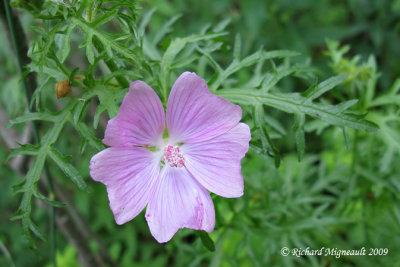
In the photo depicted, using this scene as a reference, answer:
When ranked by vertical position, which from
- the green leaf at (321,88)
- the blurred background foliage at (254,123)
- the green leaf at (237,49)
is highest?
the green leaf at (237,49)

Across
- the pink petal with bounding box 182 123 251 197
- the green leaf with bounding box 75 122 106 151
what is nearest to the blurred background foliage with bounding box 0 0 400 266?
the green leaf with bounding box 75 122 106 151

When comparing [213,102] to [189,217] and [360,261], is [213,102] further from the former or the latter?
[360,261]

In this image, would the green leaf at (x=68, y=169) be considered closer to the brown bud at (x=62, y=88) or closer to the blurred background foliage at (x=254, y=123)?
the blurred background foliage at (x=254, y=123)

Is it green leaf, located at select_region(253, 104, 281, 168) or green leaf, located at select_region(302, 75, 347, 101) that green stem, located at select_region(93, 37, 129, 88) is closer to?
green leaf, located at select_region(253, 104, 281, 168)

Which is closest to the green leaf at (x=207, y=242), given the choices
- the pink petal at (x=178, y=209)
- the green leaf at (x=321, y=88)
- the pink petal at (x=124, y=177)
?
the pink petal at (x=178, y=209)

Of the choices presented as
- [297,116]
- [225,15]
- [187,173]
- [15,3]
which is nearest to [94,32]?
[15,3]

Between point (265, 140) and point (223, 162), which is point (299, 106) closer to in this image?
point (265, 140)

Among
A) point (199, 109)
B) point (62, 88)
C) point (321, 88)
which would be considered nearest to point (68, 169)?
point (62, 88)

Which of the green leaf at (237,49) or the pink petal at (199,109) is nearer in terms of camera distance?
the pink petal at (199,109)
